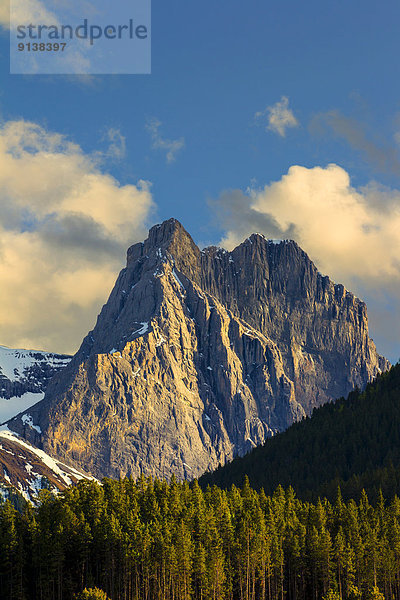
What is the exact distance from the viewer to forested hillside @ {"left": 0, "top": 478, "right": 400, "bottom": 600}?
145 metres

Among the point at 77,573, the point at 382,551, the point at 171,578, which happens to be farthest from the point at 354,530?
the point at 77,573

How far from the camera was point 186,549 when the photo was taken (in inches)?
5743

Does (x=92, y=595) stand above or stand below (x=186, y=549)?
below

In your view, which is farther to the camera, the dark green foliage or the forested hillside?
the forested hillside

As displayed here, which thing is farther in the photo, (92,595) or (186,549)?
(186,549)

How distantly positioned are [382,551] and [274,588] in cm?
2090

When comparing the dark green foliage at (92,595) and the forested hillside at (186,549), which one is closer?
the dark green foliage at (92,595)

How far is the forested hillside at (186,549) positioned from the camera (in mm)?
144625

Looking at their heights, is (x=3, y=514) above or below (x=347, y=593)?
above

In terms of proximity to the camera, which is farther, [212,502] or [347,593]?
[212,502]

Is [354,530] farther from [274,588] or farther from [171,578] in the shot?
[171,578]

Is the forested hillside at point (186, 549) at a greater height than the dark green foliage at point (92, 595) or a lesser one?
greater

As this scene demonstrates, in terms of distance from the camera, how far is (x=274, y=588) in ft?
529

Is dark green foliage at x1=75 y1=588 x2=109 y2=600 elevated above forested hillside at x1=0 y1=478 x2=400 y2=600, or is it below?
below
